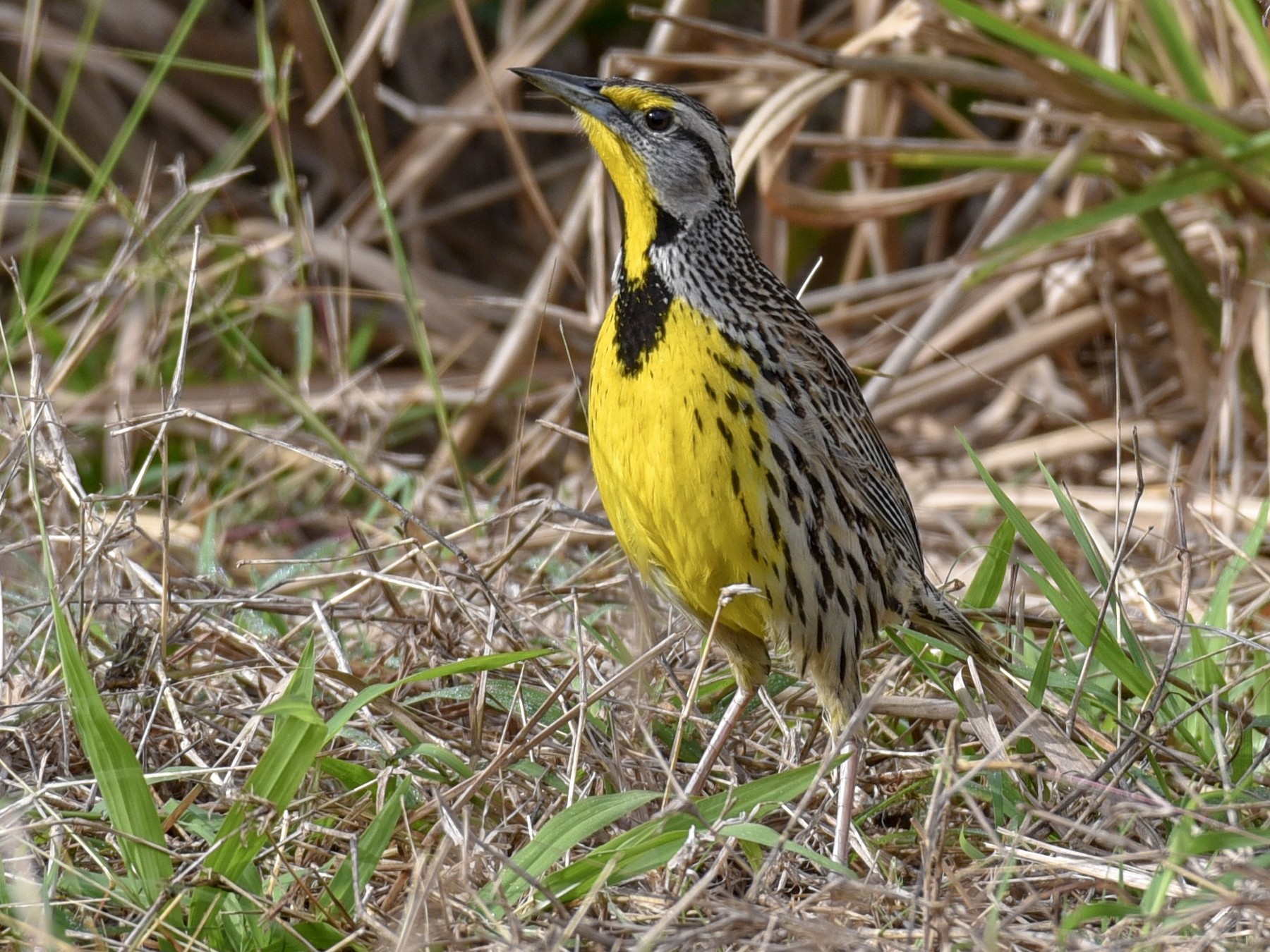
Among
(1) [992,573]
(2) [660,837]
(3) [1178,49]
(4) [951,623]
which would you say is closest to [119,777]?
(2) [660,837]

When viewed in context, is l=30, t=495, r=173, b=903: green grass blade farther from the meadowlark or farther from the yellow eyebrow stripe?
the yellow eyebrow stripe

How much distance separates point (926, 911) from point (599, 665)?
3.45 ft

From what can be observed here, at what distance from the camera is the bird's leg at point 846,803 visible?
87.3 inches

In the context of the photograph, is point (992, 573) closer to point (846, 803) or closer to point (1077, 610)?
point (1077, 610)

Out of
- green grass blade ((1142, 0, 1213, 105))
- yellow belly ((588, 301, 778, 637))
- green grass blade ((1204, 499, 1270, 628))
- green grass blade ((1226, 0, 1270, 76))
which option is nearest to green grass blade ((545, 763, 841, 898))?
yellow belly ((588, 301, 778, 637))

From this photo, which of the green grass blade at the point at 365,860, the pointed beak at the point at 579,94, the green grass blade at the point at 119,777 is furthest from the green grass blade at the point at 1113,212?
the green grass blade at the point at 119,777

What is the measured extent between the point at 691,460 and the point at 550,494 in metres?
0.73

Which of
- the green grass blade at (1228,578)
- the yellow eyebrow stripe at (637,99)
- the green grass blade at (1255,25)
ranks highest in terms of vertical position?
the green grass blade at (1255,25)

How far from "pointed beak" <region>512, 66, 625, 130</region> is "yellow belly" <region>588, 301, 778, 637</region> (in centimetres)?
39

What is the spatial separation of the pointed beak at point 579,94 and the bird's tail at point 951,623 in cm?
93

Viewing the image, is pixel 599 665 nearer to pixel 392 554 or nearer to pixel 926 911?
pixel 392 554

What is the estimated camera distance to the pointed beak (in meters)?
2.67

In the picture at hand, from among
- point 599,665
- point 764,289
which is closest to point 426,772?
point 599,665

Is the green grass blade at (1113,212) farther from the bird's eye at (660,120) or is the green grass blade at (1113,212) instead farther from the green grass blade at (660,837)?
the green grass blade at (660,837)
